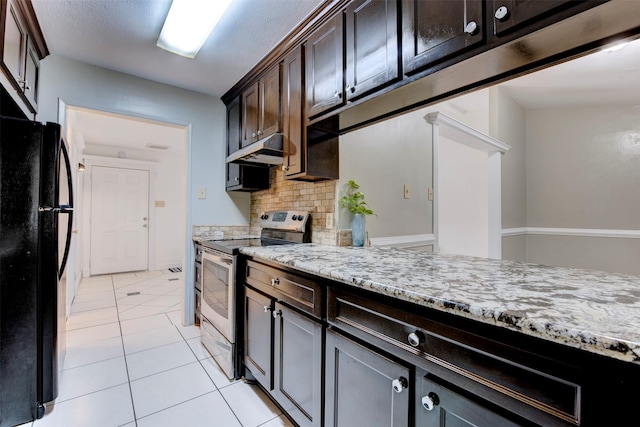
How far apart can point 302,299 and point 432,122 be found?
223 centimetres

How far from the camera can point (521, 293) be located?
0.77 m

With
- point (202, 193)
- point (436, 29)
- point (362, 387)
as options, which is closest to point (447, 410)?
point (362, 387)

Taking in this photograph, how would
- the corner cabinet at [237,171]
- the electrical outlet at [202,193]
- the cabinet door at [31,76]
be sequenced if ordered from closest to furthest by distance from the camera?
the cabinet door at [31,76]
the corner cabinet at [237,171]
the electrical outlet at [202,193]

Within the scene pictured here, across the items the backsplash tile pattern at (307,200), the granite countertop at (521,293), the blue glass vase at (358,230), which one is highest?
the backsplash tile pattern at (307,200)

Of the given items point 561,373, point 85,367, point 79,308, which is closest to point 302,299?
point 561,373

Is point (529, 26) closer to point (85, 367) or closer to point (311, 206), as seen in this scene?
point (311, 206)

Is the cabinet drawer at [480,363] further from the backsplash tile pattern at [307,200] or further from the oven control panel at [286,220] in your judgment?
the oven control panel at [286,220]

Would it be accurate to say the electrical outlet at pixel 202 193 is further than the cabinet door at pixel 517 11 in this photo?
Yes

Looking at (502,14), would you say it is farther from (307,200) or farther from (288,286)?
(307,200)

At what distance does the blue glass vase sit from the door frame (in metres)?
4.84

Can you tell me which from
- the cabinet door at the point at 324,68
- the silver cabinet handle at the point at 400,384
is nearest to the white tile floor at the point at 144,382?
the silver cabinet handle at the point at 400,384

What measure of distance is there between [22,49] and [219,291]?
1.90 m

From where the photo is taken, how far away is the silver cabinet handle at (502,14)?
0.90m

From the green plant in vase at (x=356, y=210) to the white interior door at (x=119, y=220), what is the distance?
15.8 ft
